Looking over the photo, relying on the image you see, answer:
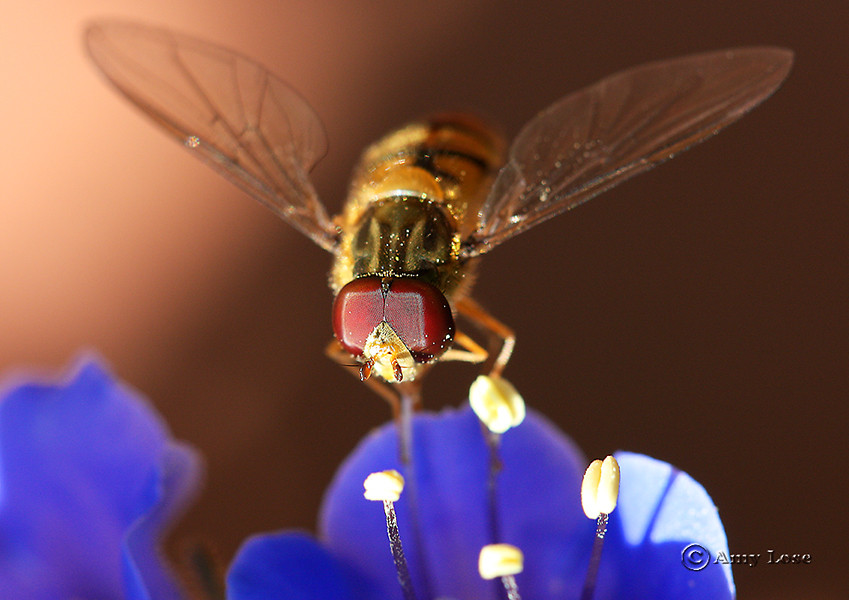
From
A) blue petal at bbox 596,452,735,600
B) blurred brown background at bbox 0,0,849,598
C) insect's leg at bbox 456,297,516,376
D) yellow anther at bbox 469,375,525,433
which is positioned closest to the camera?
blue petal at bbox 596,452,735,600

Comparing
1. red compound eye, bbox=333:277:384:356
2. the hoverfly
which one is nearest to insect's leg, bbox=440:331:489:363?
the hoverfly

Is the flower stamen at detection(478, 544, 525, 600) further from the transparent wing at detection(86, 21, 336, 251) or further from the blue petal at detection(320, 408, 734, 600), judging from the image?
the transparent wing at detection(86, 21, 336, 251)

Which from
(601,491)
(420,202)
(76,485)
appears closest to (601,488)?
(601,491)

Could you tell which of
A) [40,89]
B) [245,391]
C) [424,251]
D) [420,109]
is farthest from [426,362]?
[40,89]

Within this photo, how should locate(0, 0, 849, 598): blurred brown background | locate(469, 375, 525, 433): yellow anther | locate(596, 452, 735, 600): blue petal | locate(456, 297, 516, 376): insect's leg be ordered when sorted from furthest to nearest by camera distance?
locate(0, 0, 849, 598): blurred brown background → locate(456, 297, 516, 376): insect's leg → locate(469, 375, 525, 433): yellow anther → locate(596, 452, 735, 600): blue petal

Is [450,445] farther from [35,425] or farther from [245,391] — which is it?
[245,391]

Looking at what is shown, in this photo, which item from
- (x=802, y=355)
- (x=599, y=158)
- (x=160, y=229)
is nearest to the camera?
(x=599, y=158)

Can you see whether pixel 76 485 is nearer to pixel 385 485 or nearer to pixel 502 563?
pixel 385 485
